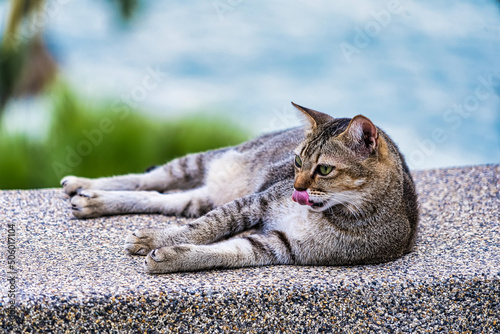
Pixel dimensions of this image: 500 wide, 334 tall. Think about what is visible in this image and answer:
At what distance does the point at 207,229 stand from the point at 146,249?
253 mm

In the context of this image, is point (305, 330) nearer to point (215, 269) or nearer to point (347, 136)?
point (215, 269)

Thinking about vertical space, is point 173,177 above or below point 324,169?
below

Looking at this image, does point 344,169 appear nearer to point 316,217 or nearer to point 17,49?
point 316,217

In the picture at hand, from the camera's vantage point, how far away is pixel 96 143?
528cm

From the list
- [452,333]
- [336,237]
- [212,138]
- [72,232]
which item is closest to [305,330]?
[336,237]

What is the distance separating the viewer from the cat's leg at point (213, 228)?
2373mm

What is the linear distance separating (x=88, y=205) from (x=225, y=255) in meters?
0.88

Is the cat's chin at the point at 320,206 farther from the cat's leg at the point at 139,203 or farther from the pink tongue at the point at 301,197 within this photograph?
the cat's leg at the point at 139,203

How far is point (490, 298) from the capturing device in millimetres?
2230

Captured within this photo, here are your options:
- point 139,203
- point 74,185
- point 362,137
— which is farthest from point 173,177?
point 362,137

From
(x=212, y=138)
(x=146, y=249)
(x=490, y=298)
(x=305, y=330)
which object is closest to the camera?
(x=305, y=330)

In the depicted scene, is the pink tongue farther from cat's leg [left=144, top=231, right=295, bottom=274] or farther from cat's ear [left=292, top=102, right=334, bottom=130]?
cat's ear [left=292, top=102, right=334, bottom=130]

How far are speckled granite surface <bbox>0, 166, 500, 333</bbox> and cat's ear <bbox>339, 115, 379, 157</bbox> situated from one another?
A: 18.5 inches

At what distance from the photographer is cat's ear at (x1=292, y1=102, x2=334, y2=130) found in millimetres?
2404
